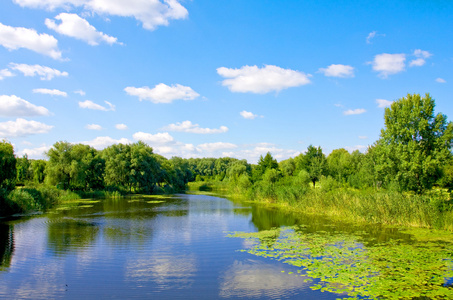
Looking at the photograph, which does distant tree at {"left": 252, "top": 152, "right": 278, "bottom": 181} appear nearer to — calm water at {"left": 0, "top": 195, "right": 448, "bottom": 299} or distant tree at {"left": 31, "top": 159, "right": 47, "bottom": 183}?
calm water at {"left": 0, "top": 195, "right": 448, "bottom": 299}

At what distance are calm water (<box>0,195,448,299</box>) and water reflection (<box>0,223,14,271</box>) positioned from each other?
4 centimetres

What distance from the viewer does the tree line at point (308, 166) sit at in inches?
937

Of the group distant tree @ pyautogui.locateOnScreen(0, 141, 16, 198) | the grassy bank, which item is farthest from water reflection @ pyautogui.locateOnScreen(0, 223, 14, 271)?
distant tree @ pyautogui.locateOnScreen(0, 141, 16, 198)

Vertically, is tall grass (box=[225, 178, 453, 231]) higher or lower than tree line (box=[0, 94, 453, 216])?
lower

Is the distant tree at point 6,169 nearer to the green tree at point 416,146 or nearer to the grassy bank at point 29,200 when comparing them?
the grassy bank at point 29,200

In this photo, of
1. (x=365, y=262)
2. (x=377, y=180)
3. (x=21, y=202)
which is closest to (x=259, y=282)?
(x=365, y=262)

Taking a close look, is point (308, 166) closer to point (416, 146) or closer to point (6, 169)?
point (416, 146)

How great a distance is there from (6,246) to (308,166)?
45.7 metres

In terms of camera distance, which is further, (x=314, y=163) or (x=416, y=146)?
(x=314, y=163)

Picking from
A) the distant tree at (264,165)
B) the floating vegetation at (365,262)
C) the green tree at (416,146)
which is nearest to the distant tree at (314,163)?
the distant tree at (264,165)

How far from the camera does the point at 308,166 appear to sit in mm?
53594

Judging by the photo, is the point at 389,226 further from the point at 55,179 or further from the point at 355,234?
the point at 55,179

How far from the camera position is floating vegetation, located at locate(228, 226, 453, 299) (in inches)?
383

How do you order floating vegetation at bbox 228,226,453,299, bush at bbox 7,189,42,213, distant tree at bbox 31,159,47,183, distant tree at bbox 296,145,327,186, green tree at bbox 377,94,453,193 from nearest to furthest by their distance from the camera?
floating vegetation at bbox 228,226,453,299, green tree at bbox 377,94,453,193, bush at bbox 7,189,42,213, distant tree at bbox 296,145,327,186, distant tree at bbox 31,159,47,183
